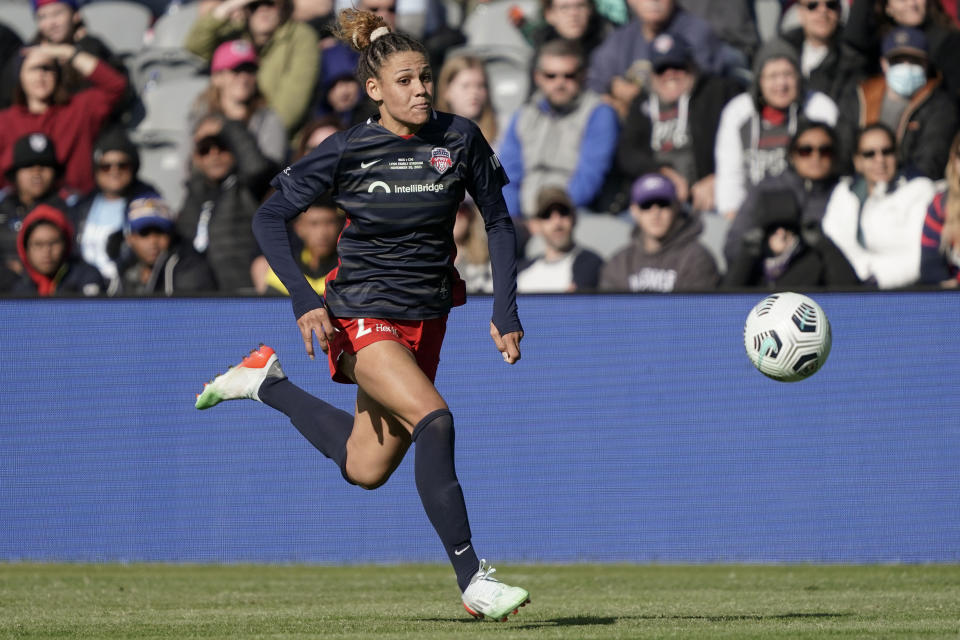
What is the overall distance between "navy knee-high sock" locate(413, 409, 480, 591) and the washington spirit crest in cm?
96

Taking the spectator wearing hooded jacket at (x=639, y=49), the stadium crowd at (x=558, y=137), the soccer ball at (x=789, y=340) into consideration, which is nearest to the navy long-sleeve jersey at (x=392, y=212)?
the soccer ball at (x=789, y=340)

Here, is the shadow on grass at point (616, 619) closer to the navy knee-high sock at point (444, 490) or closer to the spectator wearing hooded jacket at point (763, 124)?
the navy knee-high sock at point (444, 490)

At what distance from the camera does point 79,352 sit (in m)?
9.67

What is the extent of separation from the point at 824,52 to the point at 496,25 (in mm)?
2874

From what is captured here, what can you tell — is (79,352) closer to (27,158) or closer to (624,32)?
(27,158)

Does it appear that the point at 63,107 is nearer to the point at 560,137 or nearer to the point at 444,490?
the point at 560,137

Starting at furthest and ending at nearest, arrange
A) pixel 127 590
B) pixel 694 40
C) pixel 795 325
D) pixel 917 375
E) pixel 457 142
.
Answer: pixel 694 40
pixel 917 375
pixel 127 590
pixel 795 325
pixel 457 142

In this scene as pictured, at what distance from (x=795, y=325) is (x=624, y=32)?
573cm

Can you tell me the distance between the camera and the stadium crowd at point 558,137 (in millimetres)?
10203

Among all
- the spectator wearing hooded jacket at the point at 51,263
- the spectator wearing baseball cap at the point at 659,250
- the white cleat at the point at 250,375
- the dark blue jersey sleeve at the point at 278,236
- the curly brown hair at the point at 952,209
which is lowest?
the spectator wearing hooded jacket at the point at 51,263

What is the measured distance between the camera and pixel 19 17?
1298cm

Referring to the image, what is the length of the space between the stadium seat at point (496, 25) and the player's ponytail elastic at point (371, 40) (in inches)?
254

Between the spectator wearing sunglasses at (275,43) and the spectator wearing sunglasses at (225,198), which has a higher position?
the spectator wearing sunglasses at (275,43)

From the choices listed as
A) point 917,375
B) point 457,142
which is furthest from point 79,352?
point 917,375
